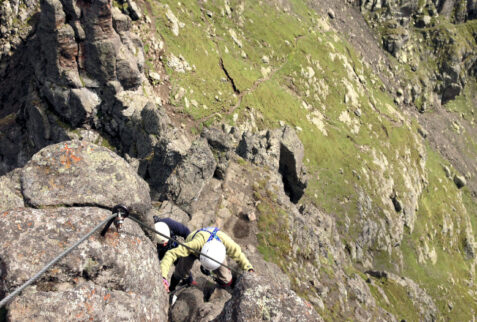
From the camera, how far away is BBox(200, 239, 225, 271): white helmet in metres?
12.7

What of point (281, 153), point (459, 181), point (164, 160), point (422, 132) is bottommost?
point (459, 181)

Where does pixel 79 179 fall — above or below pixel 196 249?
above

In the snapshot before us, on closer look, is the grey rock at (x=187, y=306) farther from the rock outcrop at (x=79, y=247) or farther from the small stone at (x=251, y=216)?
the small stone at (x=251, y=216)

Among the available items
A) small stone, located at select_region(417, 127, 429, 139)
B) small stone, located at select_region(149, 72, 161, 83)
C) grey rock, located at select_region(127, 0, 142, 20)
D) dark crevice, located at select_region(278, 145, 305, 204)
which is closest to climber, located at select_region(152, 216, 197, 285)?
dark crevice, located at select_region(278, 145, 305, 204)

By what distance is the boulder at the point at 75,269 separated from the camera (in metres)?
8.23

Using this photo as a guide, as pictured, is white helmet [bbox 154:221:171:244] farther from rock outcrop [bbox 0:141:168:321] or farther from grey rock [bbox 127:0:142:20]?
grey rock [bbox 127:0:142:20]

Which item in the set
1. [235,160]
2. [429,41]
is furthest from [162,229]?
[429,41]

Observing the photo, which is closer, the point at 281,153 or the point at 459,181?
the point at 281,153

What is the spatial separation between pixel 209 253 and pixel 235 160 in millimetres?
23190

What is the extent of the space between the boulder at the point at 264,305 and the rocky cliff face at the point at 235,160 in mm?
49

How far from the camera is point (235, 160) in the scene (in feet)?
117

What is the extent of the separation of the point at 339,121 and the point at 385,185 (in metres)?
23.5

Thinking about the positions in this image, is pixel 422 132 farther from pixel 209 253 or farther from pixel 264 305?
pixel 264 305

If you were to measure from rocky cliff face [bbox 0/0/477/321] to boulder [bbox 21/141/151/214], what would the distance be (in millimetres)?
62
